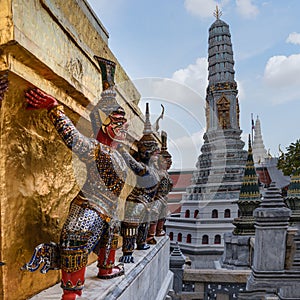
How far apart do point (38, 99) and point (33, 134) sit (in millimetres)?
348

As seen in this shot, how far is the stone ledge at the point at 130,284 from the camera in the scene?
215 cm

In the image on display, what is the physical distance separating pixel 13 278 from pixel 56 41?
4.73ft

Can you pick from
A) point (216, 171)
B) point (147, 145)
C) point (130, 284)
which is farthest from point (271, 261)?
point (216, 171)

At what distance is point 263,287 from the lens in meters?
Result: 4.99

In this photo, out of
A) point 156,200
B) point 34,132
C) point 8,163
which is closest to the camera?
point 8,163

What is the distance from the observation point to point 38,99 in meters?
1.85

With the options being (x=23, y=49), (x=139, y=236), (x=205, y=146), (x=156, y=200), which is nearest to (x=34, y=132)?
(x=23, y=49)

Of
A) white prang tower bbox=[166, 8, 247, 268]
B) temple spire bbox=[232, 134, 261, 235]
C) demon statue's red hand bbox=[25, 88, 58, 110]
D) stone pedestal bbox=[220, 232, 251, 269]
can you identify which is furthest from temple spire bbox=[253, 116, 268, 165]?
demon statue's red hand bbox=[25, 88, 58, 110]

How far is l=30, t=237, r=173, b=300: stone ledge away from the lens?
2.15 metres

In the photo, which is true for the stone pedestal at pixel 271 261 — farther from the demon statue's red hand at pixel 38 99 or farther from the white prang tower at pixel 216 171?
the white prang tower at pixel 216 171

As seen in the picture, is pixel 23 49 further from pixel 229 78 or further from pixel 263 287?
pixel 229 78

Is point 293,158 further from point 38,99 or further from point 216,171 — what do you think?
point 38,99

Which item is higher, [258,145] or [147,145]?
[258,145]

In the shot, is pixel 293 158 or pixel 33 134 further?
pixel 293 158
